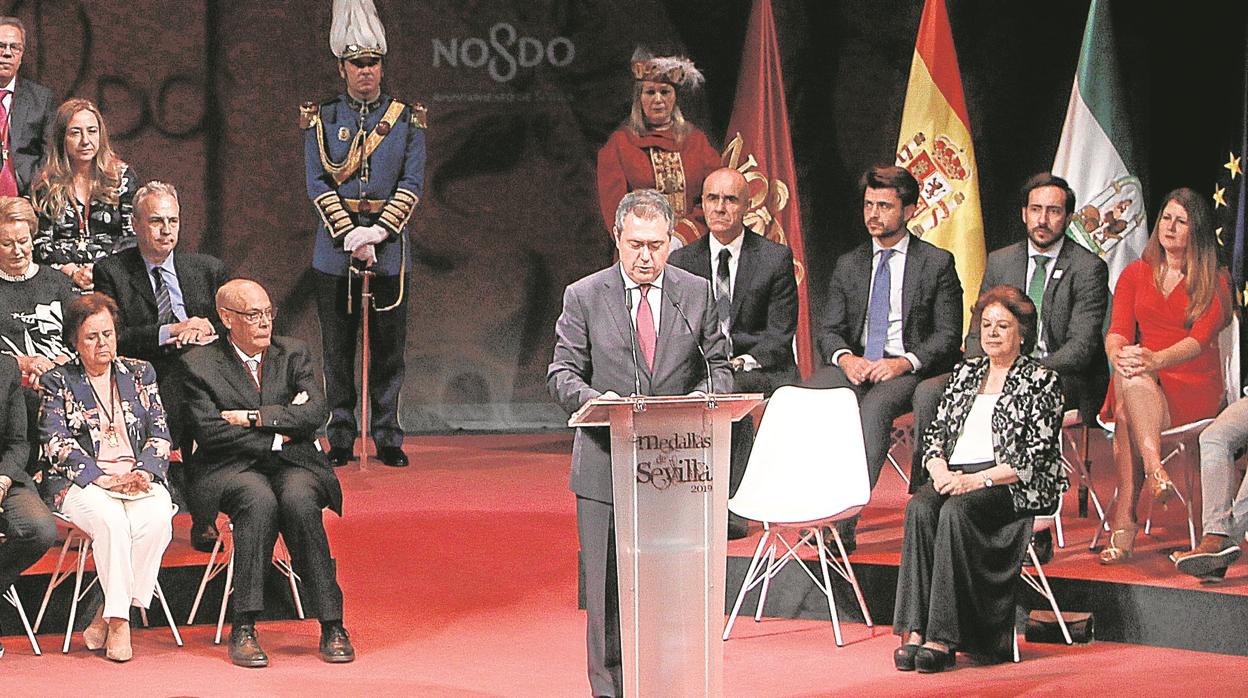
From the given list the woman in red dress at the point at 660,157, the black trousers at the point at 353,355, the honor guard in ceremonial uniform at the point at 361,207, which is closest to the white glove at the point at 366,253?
the honor guard in ceremonial uniform at the point at 361,207

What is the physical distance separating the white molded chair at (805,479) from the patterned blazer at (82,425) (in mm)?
1993

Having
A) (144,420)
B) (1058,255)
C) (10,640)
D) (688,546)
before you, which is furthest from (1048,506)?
(10,640)

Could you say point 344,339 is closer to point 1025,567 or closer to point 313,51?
point 313,51

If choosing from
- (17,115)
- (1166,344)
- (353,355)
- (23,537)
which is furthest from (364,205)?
(1166,344)

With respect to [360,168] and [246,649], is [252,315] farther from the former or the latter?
[360,168]

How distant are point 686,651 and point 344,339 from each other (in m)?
4.38

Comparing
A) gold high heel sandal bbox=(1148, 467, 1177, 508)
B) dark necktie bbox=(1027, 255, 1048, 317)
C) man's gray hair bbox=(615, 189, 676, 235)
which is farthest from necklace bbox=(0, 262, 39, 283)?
gold high heel sandal bbox=(1148, 467, 1177, 508)

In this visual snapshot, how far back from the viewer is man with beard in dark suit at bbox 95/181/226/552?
6266 mm

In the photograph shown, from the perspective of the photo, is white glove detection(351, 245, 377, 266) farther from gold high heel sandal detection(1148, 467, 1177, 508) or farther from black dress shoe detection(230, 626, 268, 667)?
gold high heel sandal detection(1148, 467, 1177, 508)

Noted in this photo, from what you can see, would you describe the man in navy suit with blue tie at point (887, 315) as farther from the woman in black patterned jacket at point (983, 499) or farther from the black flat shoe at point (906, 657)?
the black flat shoe at point (906, 657)

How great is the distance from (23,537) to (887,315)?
10.6 feet

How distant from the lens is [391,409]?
8312 mm

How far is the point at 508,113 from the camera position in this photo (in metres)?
9.60

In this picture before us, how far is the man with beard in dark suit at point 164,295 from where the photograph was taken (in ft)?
20.6
